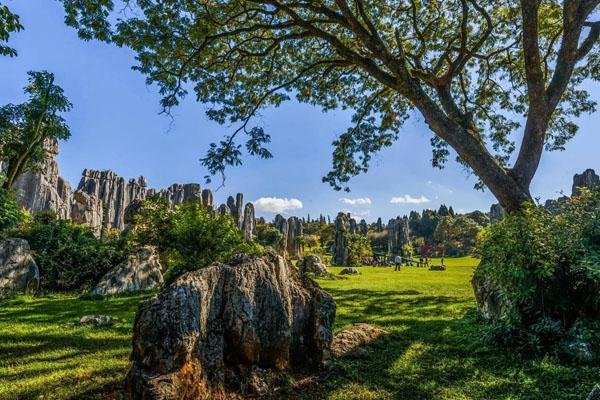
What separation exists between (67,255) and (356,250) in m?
36.4

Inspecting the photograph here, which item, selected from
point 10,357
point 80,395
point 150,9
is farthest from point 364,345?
point 150,9

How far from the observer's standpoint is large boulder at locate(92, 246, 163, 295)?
475 inches

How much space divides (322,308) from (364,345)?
55.4 inches

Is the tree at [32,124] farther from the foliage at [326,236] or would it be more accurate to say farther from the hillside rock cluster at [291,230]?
the foliage at [326,236]

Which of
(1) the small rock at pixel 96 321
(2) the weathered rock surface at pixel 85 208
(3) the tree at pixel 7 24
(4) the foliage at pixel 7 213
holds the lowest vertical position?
(1) the small rock at pixel 96 321

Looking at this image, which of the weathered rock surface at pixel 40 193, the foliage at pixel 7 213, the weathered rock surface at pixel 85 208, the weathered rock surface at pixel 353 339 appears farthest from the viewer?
the weathered rock surface at pixel 85 208

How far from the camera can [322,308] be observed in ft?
16.0

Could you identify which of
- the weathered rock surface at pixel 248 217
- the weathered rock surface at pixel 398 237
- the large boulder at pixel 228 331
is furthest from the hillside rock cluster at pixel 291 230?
the large boulder at pixel 228 331

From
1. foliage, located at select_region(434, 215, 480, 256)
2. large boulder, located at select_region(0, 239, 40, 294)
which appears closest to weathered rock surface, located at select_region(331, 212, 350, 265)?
foliage, located at select_region(434, 215, 480, 256)

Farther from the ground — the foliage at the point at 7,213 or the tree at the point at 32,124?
the tree at the point at 32,124

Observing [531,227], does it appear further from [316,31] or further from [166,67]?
[166,67]

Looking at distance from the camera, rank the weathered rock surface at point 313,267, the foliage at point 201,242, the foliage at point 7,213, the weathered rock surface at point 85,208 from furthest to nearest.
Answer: the weathered rock surface at point 85,208 < the weathered rock surface at point 313,267 < the foliage at point 7,213 < the foliage at point 201,242

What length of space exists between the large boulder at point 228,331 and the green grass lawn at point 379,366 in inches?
22.5

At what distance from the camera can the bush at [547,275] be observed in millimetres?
5523
